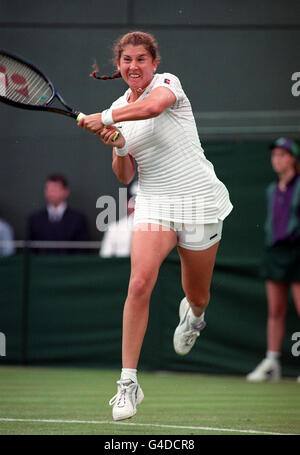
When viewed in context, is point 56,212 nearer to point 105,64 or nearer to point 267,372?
point 105,64

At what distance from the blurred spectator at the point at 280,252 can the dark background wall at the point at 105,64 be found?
189cm

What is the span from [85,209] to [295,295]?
351 centimetres

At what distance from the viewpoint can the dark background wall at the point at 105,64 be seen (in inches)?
436

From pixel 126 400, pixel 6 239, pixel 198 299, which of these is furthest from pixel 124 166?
pixel 6 239

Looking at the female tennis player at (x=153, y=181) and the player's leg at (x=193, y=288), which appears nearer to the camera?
the female tennis player at (x=153, y=181)

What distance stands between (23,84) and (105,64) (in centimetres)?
565

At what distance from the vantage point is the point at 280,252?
8828mm

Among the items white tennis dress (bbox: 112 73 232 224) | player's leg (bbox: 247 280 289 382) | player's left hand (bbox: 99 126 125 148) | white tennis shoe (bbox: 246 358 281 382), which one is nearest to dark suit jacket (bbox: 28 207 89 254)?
player's leg (bbox: 247 280 289 382)

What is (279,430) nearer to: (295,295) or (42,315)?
(295,295)

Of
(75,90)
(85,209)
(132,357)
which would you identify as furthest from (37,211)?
(132,357)

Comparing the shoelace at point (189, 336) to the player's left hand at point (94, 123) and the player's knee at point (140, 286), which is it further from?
the player's left hand at point (94, 123)

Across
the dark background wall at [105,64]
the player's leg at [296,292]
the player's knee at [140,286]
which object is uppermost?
the dark background wall at [105,64]

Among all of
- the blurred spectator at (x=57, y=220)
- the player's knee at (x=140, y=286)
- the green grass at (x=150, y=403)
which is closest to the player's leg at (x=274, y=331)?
the green grass at (x=150, y=403)

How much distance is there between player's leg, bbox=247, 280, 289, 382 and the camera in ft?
28.6
